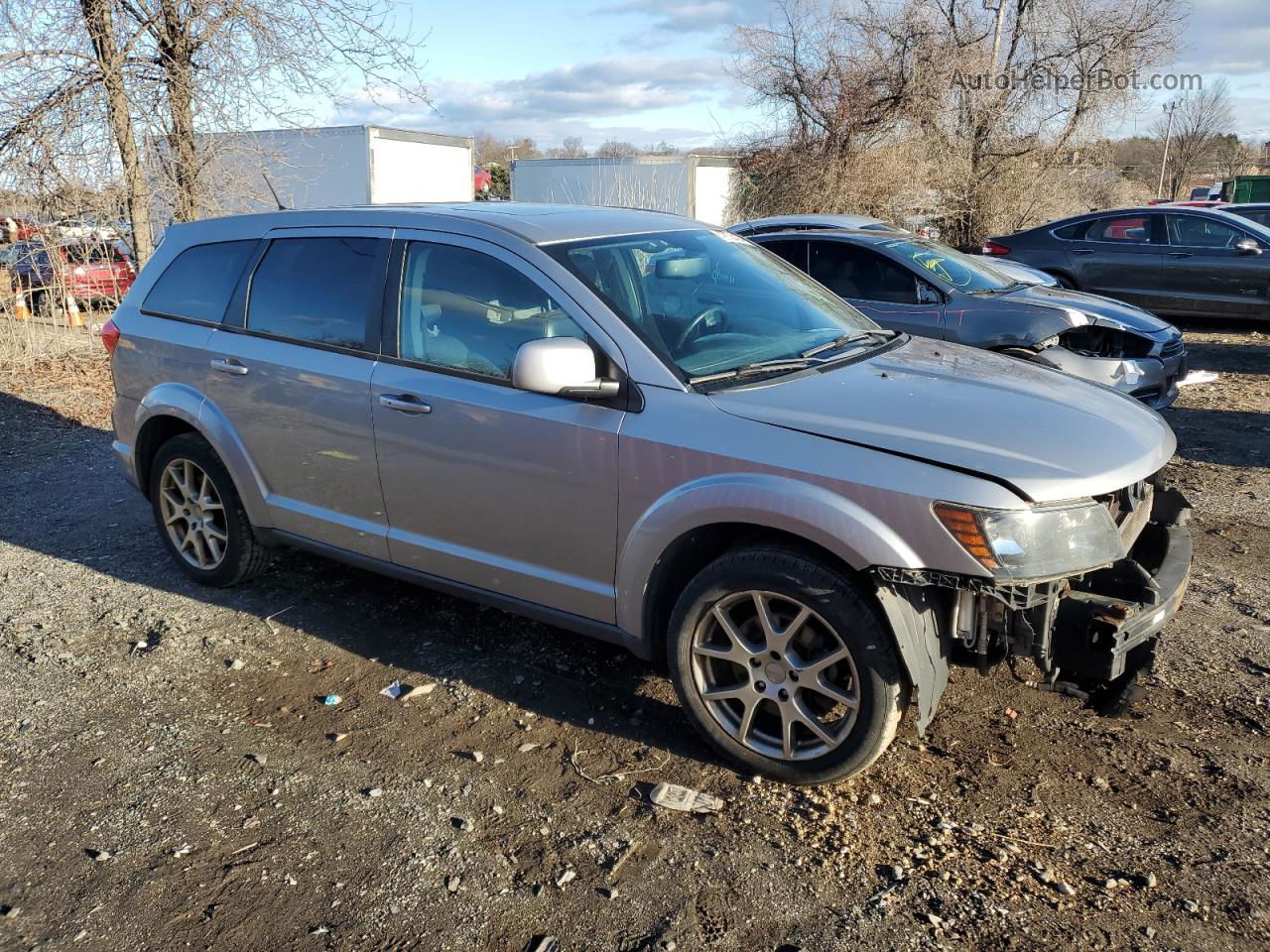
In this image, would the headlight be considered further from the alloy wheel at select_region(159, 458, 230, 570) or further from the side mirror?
the alloy wheel at select_region(159, 458, 230, 570)

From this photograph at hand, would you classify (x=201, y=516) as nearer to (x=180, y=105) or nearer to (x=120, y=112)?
(x=120, y=112)

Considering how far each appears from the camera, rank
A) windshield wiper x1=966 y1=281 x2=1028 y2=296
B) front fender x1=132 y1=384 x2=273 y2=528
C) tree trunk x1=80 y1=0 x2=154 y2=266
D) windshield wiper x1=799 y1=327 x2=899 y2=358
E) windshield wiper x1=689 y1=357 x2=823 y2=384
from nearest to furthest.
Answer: windshield wiper x1=689 y1=357 x2=823 y2=384
windshield wiper x1=799 y1=327 x2=899 y2=358
front fender x1=132 y1=384 x2=273 y2=528
windshield wiper x1=966 y1=281 x2=1028 y2=296
tree trunk x1=80 y1=0 x2=154 y2=266

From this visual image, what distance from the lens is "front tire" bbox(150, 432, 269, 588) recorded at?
5059 millimetres

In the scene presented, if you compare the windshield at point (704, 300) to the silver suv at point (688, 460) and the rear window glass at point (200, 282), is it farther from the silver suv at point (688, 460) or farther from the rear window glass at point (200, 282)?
the rear window glass at point (200, 282)

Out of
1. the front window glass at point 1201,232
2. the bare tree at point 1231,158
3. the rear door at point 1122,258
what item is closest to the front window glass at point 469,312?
the rear door at point 1122,258

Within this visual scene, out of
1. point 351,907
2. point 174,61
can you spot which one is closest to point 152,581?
point 351,907

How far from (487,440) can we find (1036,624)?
203cm

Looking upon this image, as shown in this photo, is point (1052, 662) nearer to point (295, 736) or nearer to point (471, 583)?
point (471, 583)

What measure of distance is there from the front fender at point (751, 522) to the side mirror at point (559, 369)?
1.53ft

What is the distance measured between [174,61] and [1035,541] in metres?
12.3

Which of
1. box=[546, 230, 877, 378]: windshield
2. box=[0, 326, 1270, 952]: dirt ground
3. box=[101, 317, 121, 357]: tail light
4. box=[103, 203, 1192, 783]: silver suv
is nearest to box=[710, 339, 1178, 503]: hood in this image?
box=[103, 203, 1192, 783]: silver suv

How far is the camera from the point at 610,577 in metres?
3.70

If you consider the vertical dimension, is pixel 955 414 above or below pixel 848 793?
above

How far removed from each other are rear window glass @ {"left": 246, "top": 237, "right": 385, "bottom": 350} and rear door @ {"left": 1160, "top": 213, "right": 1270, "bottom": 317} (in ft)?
39.2
